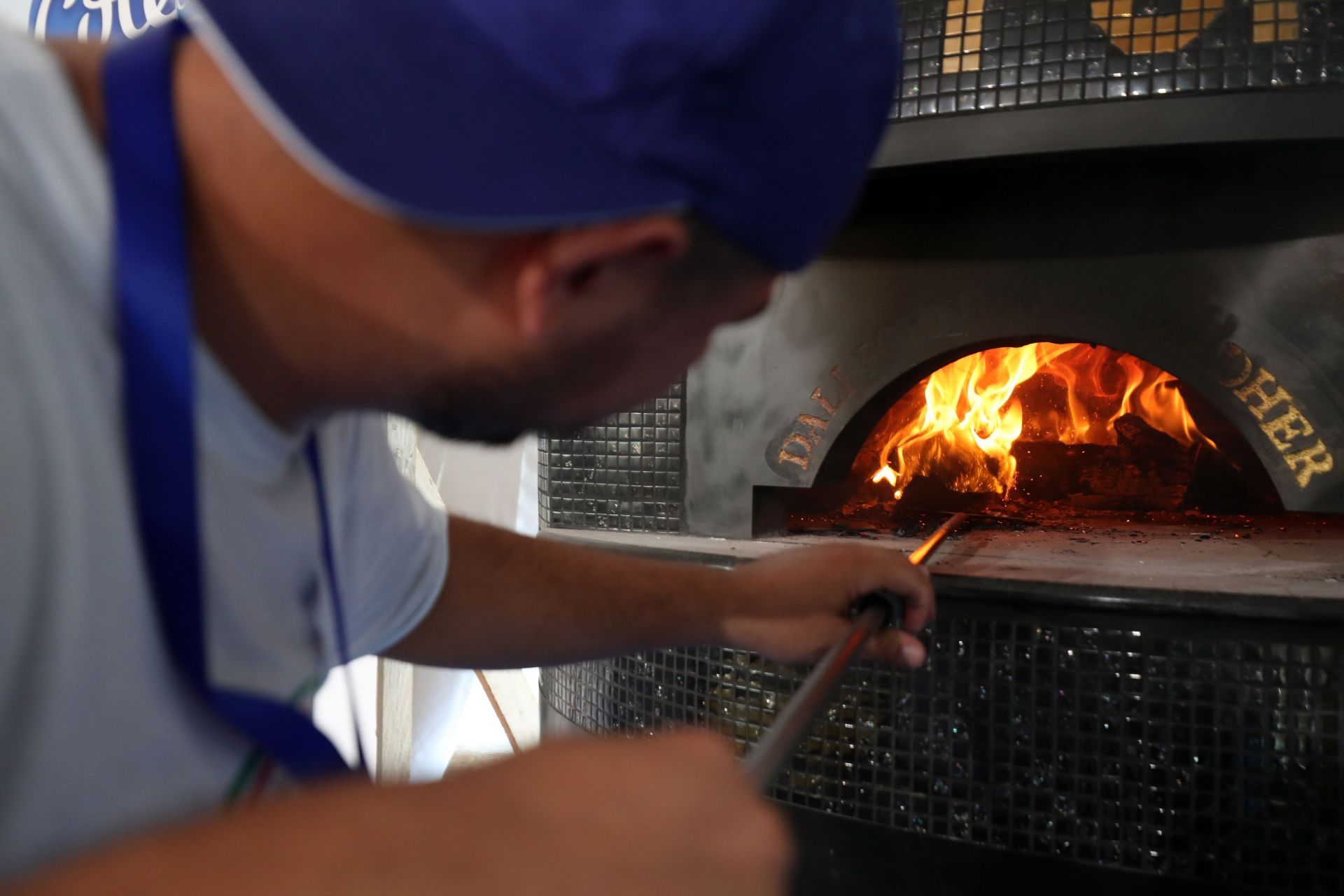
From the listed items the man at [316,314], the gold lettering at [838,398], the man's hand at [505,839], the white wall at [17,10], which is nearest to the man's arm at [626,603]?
the man at [316,314]

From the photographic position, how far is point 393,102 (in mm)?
385

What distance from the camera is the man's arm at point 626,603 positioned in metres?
0.75

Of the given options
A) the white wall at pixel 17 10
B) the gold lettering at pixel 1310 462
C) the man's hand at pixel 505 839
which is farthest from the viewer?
the white wall at pixel 17 10

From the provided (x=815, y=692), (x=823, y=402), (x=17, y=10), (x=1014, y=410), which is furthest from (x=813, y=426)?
(x=17, y=10)

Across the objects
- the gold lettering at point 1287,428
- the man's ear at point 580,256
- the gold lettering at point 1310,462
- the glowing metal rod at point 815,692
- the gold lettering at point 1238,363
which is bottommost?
the glowing metal rod at point 815,692

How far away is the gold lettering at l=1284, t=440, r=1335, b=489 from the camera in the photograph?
48.9 inches

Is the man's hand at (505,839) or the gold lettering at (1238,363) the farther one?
the gold lettering at (1238,363)

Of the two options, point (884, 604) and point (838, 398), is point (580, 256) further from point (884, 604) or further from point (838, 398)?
point (838, 398)

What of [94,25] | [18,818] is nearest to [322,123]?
[18,818]

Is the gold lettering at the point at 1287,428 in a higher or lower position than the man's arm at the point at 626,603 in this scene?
higher

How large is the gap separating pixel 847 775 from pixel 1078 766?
285mm

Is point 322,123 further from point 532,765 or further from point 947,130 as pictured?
point 947,130

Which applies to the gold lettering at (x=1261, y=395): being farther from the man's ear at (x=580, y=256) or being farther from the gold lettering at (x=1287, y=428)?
the man's ear at (x=580, y=256)

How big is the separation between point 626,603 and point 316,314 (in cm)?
42
